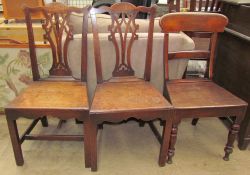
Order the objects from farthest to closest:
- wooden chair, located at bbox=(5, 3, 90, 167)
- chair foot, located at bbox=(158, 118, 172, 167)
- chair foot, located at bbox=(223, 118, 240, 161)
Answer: chair foot, located at bbox=(223, 118, 240, 161) < chair foot, located at bbox=(158, 118, 172, 167) < wooden chair, located at bbox=(5, 3, 90, 167)

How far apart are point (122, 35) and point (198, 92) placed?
69cm

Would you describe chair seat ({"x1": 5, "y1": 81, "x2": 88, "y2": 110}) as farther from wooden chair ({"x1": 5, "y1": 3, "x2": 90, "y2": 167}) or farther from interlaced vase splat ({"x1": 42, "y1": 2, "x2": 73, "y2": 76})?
interlaced vase splat ({"x1": 42, "y1": 2, "x2": 73, "y2": 76})

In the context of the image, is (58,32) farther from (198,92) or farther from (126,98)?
(198,92)

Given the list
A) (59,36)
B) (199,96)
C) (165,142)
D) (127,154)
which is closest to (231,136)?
(199,96)

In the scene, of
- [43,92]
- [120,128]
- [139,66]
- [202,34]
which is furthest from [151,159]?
[202,34]

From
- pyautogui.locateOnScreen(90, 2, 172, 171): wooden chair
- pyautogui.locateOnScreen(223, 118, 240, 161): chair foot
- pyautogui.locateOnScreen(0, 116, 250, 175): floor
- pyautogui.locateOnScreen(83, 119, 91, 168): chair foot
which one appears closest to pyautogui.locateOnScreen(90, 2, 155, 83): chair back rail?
pyautogui.locateOnScreen(90, 2, 172, 171): wooden chair

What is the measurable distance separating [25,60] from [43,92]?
558 mm

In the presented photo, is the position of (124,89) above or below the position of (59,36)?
below

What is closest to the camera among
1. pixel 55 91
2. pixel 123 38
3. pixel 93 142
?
pixel 93 142

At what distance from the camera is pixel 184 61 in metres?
2.00

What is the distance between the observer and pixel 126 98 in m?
1.64

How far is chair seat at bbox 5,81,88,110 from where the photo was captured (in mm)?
1533

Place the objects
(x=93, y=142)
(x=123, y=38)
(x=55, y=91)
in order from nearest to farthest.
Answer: (x=93, y=142), (x=55, y=91), (x=123, y=38)

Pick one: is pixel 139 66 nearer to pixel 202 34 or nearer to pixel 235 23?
pixel 202 34
